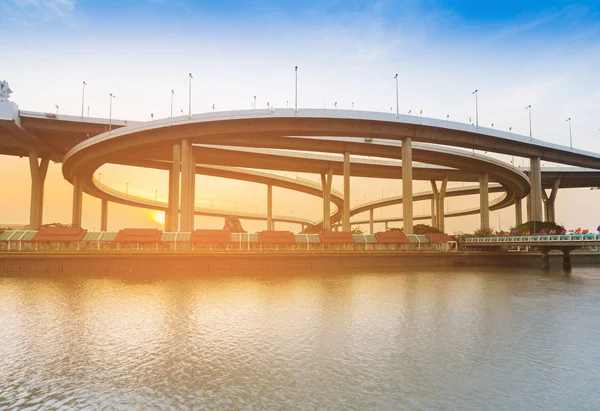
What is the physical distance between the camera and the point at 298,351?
1548 cm

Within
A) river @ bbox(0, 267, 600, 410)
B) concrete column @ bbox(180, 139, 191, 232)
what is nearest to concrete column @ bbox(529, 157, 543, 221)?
river @ bbox(0, 267, 600, 410)

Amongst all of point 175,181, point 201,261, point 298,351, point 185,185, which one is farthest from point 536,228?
point 298,351

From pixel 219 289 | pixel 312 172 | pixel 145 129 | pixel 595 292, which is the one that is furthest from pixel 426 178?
pixel 219 289

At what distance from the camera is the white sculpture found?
2711 inches

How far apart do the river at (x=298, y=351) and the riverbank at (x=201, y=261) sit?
1949 centimetres

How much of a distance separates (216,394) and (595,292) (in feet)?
109

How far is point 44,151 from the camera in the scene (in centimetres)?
8512

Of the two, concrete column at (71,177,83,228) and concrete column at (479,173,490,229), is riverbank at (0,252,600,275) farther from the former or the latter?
concrete column at (71,177,83,228)

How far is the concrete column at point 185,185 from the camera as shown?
223 ft

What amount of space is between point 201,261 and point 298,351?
36884 millimetres

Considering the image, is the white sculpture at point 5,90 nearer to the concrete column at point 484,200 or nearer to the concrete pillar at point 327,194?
the concrete pillar at point 327,194

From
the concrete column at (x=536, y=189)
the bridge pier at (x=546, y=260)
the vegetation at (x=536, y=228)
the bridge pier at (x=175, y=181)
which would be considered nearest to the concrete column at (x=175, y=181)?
the bridge pier at (x=175, y=181)

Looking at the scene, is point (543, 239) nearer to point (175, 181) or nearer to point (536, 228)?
point (536, 228)

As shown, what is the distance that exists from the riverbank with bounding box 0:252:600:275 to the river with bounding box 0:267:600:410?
19.5 m
